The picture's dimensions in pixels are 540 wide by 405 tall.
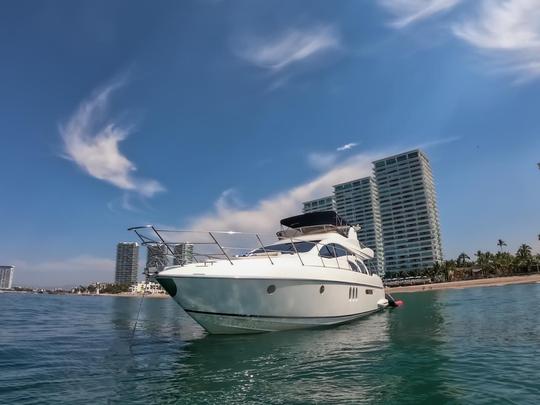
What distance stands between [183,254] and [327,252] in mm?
6396

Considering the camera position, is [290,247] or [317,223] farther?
[317,223]

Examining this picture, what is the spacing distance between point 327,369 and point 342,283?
24.0 ft

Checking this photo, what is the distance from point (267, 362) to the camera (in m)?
8.73

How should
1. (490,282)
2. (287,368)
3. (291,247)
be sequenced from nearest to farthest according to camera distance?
(287,368), (291,247), (490,282)

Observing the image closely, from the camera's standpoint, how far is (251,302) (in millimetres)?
11789

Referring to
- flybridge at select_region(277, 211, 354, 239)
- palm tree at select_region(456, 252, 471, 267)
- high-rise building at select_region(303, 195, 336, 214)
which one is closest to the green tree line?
palm tree at select_region(456, 252, 471, 267)

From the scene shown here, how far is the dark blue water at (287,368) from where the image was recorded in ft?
20.3

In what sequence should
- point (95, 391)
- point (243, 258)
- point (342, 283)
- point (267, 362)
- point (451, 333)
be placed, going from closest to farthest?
point (95, 391), point (267, 362), point (451, 333), point (243, 258), point (342, 283)

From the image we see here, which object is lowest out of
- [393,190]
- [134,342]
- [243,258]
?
[134,342]

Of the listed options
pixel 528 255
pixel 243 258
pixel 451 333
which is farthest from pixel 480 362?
pixel 528 255

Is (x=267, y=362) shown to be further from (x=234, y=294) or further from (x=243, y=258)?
(x=243, y=258)

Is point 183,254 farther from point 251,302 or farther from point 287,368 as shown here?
point 287,368

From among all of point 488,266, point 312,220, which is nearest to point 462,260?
point 488,266

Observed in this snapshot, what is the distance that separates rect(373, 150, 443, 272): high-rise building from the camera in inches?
5384
